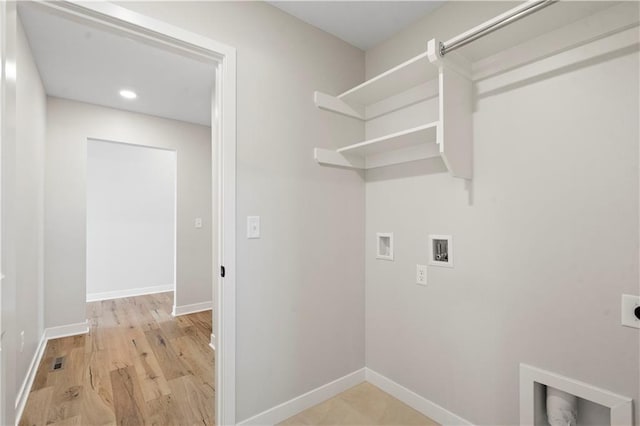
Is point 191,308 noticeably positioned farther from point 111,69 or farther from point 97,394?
point 111,69

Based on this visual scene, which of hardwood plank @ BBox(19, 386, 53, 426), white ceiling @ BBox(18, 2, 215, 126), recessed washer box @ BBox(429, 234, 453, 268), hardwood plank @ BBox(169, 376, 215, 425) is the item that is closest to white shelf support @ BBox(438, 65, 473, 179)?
recessed washer box @ BBox(429, 234, 453, 268)

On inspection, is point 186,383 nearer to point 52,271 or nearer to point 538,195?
point 52,271

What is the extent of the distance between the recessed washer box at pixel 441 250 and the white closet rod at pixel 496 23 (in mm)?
971

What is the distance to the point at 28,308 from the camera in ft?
7.68

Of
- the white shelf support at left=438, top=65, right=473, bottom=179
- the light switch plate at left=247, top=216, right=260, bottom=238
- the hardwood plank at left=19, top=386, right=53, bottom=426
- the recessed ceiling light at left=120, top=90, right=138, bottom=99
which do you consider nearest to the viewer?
the white shelf support at left=438, top=65, right=473, bottom=179

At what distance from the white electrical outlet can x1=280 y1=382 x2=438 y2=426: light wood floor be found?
795 millimetres

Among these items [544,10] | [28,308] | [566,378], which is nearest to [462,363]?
[566,378]

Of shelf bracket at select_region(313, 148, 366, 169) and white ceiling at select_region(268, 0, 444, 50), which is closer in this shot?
white ceiling at select_region(268, 0, 444, 50)

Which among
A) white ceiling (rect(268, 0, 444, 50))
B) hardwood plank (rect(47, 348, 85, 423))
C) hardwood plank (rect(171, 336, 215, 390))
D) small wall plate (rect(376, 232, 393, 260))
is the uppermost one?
white ceiling (rect(268, 0, 444, 50))

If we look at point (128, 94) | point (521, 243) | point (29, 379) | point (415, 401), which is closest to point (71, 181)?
point (128, 94)

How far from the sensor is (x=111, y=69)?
8.29ft

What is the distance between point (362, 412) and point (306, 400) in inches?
13.8

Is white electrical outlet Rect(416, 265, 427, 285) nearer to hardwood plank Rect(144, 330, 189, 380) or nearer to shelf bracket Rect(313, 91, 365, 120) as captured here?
shelf bracket Rect(313, 91, 365, 120)

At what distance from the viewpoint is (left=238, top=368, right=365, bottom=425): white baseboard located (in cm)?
178
